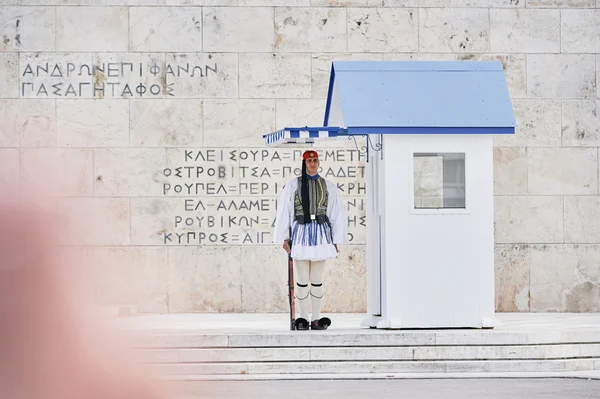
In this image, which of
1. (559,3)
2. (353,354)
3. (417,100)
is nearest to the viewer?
(353,354)

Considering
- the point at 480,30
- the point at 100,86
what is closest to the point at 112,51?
the point at 100,86

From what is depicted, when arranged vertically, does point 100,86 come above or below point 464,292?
above

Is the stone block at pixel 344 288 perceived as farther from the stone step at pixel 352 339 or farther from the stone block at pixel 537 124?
the stone step at pixel 352 339

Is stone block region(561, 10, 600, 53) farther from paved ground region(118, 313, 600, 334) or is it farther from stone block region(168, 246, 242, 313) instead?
stone block region(168, 246, 242, 313)

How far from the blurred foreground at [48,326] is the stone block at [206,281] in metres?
14.6

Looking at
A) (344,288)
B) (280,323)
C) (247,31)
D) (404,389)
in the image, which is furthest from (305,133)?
(247,31)

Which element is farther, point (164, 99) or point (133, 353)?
point (164, 99)

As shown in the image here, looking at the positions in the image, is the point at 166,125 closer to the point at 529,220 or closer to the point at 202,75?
the point at 202,75

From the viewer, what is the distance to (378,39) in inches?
666

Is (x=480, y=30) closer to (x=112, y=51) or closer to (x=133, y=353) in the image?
(x=112, y=51)

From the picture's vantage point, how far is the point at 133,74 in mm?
16781

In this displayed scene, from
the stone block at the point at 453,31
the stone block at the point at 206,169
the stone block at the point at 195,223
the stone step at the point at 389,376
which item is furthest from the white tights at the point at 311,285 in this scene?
the stone block at the point at 453,31

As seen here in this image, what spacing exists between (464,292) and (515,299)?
4.35 metres

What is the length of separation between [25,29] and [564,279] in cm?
809
